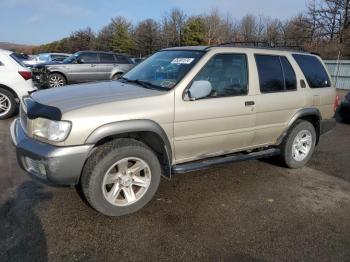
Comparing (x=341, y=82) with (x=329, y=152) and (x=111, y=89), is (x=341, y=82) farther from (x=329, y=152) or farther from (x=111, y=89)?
(x=111, y=89)

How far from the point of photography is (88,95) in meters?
3.66

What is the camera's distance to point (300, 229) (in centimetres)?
355

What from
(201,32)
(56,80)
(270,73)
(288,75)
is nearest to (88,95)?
(270,73)

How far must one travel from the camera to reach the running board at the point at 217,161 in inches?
154

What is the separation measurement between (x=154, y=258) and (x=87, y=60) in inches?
508

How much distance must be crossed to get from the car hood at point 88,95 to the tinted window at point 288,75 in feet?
7.21

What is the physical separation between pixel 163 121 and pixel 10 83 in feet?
18.9

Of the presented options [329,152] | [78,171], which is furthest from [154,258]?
[329,152]

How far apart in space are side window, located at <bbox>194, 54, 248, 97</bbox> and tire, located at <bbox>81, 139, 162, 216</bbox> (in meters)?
1.13

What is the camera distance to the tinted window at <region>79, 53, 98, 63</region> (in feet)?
47.8

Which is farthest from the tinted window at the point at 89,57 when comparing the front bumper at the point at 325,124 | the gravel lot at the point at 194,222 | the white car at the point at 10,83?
the front bumper at the point at 325,124

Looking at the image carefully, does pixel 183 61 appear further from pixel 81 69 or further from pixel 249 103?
pixel 81 69

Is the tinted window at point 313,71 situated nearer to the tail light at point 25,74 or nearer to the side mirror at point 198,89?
the side mirror at point 198,89

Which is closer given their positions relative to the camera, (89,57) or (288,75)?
(288,75)
